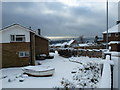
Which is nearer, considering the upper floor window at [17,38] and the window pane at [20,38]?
the upper floor window at [17,38]

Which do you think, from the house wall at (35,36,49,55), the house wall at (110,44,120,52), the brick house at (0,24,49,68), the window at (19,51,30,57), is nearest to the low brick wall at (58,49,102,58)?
the house wall at (110,44,120,52)

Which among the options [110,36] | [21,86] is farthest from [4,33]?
[110,36]

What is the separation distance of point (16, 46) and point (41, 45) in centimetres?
1041

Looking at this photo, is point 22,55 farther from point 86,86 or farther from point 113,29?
point 113,29

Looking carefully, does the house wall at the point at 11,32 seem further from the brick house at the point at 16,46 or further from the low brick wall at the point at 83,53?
the low brick wall at the point at 83,53

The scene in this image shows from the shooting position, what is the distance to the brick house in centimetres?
2531

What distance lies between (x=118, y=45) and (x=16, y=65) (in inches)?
606

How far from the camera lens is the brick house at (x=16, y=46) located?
83.0 feet

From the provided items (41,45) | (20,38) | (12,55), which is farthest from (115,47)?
(12,55)

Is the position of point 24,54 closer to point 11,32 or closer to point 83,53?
point 11,32

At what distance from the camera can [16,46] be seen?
25672 mm

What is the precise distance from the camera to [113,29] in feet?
157

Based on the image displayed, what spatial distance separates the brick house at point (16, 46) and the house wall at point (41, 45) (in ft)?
27.8

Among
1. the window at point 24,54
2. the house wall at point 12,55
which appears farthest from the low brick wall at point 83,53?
the house wall at point 12,55
